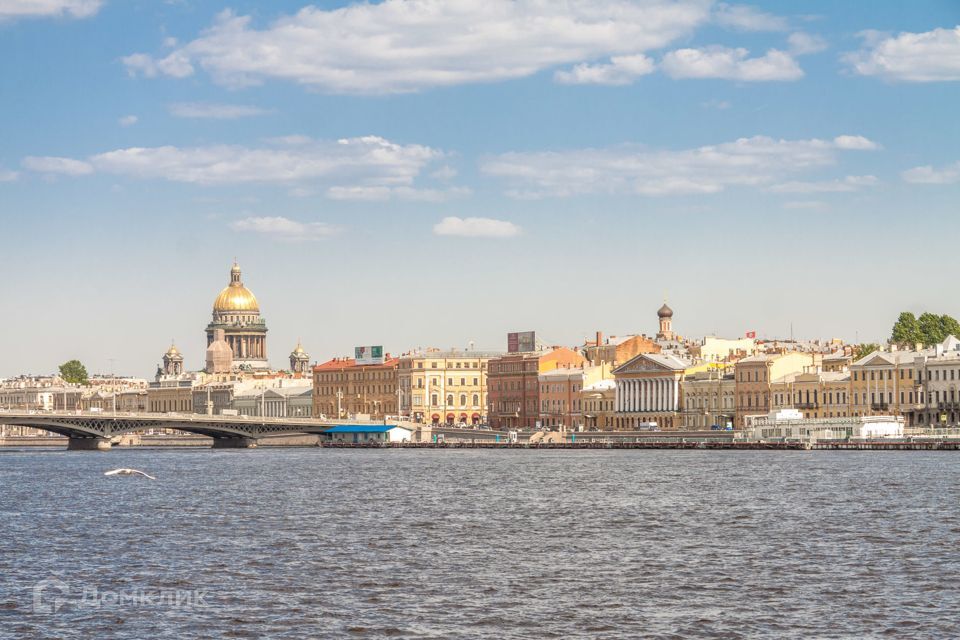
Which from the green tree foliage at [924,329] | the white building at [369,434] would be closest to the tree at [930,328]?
the green tree foliage at [924,329]

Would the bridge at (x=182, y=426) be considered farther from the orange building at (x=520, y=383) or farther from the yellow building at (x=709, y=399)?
the yellow building at (x=709, y=399)

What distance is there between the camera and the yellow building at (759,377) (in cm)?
12431

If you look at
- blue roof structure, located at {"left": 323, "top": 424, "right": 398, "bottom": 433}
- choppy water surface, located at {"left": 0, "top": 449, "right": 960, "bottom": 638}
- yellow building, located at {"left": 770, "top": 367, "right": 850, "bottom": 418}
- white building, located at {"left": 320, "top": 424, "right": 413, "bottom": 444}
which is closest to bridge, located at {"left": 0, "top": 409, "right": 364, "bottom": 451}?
blue roof structure, located at {"left": 323, "top": 424, "right": 398, "bottom": 433}

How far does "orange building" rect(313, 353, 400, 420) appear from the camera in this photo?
163375 millimetres

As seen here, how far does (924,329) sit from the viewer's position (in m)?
130

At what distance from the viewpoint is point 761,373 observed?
125 metres

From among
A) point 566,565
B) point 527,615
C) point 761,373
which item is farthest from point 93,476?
point 761,373

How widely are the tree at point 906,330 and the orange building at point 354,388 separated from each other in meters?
47.8

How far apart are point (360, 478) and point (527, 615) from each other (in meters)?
43.9

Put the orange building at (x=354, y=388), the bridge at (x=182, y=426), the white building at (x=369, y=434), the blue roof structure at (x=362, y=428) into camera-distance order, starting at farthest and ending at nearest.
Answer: the orange building at (x=354, y=388), the white building at (x=369, y=434), the blue roof structure at (x=362, y=428), the bridge at (x=182, y=426)

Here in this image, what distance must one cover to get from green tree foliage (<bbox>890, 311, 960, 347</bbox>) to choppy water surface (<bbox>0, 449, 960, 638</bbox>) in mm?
66405

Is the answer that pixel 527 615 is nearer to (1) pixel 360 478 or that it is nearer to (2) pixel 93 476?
(1) pixel 360 478

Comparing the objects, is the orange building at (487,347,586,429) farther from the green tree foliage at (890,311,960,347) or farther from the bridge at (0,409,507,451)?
the green tree foliage at (890,311,960,347)

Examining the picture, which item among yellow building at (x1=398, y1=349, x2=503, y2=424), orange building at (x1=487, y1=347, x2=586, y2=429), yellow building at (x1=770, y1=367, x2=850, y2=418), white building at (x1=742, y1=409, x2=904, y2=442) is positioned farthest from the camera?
yellow building at (x1=398, y1=349, x2=503, y2=424)
